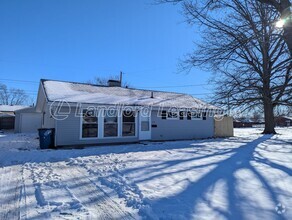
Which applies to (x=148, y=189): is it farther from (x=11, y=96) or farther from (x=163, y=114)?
(x=11, y=96)

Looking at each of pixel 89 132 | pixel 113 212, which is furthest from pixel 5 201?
pixel 89 132

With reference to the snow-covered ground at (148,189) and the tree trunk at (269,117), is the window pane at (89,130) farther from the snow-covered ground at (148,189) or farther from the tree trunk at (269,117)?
the tree trunk at (269,117)

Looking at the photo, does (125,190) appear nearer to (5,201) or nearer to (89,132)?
(5,201)

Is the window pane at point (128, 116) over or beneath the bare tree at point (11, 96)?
beneath

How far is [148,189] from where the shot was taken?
469 centimetres

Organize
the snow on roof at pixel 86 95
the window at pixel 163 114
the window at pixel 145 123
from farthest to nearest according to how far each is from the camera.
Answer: the window at pixel 163 114
the window at pixel 145 123
the snow on roof at pixel 86 95

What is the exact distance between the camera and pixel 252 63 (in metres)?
18.6

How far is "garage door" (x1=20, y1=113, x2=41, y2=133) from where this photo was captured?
24000mm

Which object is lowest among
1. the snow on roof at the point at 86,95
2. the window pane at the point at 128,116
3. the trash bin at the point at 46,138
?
the trash bin at the point at 46,138

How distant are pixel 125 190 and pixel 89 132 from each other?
8.30 m

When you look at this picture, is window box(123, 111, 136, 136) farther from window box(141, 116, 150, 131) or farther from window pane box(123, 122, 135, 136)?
window box(141, 116, 150, 131)

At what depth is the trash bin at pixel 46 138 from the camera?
10898 millimetres

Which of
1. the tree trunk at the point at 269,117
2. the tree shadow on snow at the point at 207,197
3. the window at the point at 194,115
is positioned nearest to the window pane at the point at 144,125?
the window at the point at 194,115

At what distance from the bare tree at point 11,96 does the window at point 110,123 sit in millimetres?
50767
